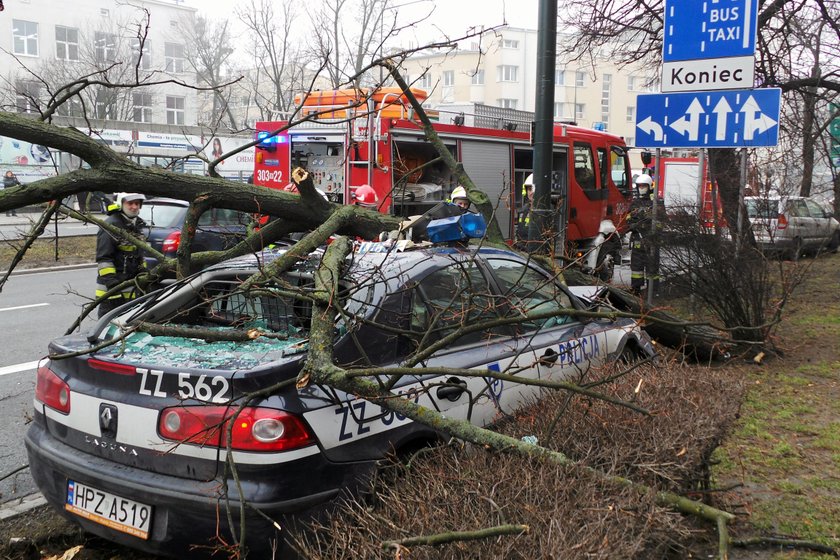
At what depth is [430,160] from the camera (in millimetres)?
11141

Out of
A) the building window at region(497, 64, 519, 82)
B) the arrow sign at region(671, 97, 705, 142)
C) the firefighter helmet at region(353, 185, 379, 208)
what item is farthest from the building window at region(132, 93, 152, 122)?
the arrow sign at region(671, 97, 705, 142)

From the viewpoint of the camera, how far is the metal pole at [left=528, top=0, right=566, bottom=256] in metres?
7.01

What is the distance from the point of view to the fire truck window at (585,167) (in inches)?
537

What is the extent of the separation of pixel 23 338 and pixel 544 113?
6.31m

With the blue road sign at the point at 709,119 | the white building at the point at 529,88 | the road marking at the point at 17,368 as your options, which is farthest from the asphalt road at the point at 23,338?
the white building at the point at 529,88

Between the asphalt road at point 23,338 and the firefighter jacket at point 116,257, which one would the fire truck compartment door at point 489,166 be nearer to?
the firefighter jacket at point 116,257

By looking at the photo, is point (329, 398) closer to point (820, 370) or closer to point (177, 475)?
point (177, 475)

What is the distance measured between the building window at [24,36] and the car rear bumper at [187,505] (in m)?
Result: 44.0

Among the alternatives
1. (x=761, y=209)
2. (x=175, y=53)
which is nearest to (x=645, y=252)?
(x=761, y=209)

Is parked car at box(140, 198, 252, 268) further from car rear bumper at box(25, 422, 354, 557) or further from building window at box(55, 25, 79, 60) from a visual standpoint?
building window at box(55, 25, 79, 60)

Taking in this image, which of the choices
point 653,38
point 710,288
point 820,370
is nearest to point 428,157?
point 653,38

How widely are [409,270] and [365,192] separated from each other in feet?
15.6

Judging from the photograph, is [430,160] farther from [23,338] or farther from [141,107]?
[141,107]

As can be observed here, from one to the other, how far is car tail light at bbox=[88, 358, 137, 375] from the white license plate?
1.67 feet
